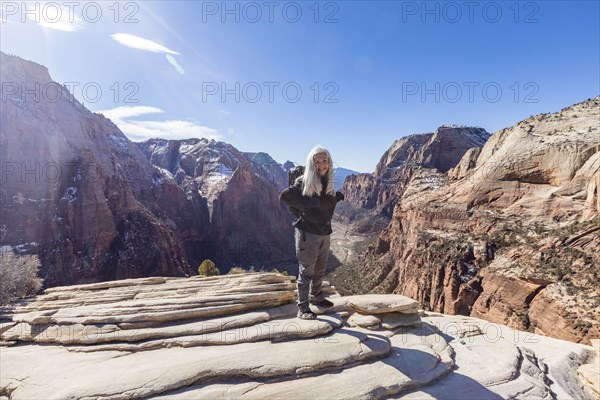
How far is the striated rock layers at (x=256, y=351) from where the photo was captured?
15.1 ft

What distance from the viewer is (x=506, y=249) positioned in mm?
30469

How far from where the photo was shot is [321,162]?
547 centimetres

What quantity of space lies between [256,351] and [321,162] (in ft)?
11.3

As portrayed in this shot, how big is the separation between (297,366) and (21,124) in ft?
211

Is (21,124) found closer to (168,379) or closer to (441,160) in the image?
(168,379)

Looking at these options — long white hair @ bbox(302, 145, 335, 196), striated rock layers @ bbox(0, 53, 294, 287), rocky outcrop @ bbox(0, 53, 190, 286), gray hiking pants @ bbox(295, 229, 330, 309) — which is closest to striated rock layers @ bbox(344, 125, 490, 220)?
striated rock layers @ bbox(0, 53, 294, 287)

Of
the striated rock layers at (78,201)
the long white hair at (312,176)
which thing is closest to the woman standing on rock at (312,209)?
the long white hair at (312,176)

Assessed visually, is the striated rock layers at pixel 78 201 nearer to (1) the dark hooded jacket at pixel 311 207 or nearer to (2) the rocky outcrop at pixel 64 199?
(2) the rocky outcrop at pixel 64 199

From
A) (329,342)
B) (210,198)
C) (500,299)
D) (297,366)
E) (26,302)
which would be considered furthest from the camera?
(210,198)

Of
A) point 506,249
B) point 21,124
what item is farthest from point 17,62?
point 506,249

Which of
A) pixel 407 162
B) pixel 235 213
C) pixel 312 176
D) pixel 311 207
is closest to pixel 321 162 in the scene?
pixel 312 176

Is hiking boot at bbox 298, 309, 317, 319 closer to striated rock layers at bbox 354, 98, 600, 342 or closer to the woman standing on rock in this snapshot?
the woman standing on rock

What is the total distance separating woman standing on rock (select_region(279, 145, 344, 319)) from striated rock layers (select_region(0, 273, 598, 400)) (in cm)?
106

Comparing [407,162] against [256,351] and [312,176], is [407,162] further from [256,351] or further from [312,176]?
[256,351]
